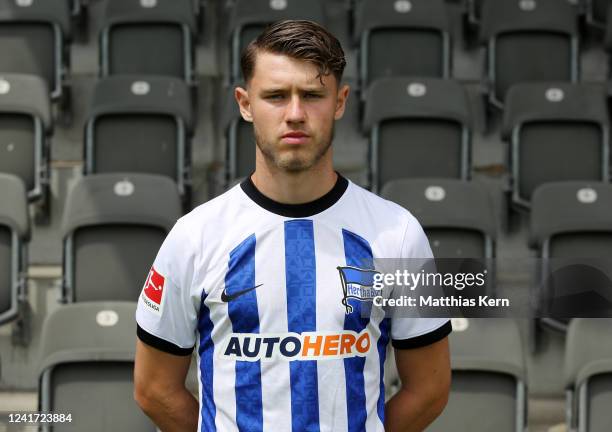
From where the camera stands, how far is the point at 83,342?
2.96m

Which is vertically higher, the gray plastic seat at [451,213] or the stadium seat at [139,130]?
the stadium seat at [139,130]

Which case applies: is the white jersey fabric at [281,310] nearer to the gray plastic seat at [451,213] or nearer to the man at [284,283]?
the man at [284,283]

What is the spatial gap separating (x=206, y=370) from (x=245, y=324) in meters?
0.10

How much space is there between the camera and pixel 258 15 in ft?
15.5

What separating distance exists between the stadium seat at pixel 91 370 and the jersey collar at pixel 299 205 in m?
1.37

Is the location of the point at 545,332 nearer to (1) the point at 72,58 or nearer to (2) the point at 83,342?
(2) the point at 83,342

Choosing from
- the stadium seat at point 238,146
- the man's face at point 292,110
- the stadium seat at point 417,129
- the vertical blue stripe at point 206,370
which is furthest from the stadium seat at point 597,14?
the vertical blue stripe at point 206,370

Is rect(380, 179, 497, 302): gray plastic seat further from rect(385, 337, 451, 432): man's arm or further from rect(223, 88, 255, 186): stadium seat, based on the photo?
rect(385, 337, 451, 432): man's arm

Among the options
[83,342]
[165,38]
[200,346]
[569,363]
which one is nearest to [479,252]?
[569,363]

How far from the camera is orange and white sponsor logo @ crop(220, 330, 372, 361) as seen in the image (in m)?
1.54

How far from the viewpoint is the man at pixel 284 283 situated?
1.53 metres

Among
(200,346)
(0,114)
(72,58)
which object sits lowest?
(200,346)

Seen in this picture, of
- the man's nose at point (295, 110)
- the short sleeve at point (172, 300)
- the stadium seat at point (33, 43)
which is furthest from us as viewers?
the stadium seat at point (33, 43)

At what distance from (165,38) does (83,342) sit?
2166mm
